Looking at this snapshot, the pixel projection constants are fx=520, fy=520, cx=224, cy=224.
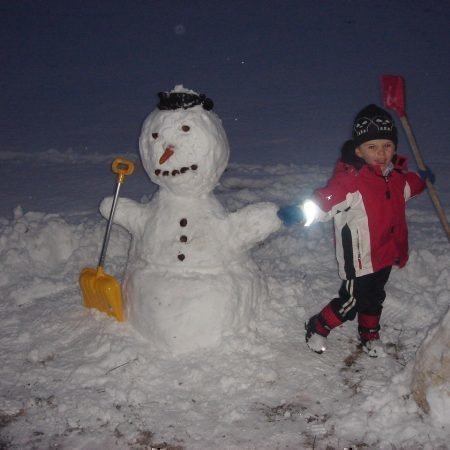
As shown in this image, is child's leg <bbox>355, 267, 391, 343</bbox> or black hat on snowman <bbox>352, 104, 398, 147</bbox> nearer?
black hat on snowman <bbox>352, 104, 398, 147</bbox>

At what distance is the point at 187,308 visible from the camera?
3064 mm

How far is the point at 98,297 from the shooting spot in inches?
134

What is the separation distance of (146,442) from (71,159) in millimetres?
5851

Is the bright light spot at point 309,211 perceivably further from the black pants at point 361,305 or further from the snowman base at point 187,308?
the snowman base at point 187,308

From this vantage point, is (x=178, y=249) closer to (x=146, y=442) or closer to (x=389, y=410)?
(x=146, y=442)

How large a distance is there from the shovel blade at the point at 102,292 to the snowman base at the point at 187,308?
142 millimetres

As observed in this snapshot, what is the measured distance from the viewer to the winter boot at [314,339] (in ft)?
10.5

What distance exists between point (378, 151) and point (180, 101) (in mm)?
1176

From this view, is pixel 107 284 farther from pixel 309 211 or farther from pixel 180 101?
pixel 309 211

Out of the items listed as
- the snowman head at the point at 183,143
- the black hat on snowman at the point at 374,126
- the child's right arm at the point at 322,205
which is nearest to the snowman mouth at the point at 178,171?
the snowman head at the point at 183,143

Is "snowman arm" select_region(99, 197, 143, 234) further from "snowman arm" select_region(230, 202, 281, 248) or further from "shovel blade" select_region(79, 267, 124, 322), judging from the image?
"snowman arm" select_region(230, 202, 281, 248)

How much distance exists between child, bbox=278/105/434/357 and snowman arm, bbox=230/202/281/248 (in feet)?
0.86

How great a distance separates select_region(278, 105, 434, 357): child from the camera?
2879 millimetres

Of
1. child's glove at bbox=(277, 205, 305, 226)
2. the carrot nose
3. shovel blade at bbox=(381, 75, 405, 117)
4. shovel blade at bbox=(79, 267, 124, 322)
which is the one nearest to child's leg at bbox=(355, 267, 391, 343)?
child's glove at bbox=(277, 205, 305, 226)
